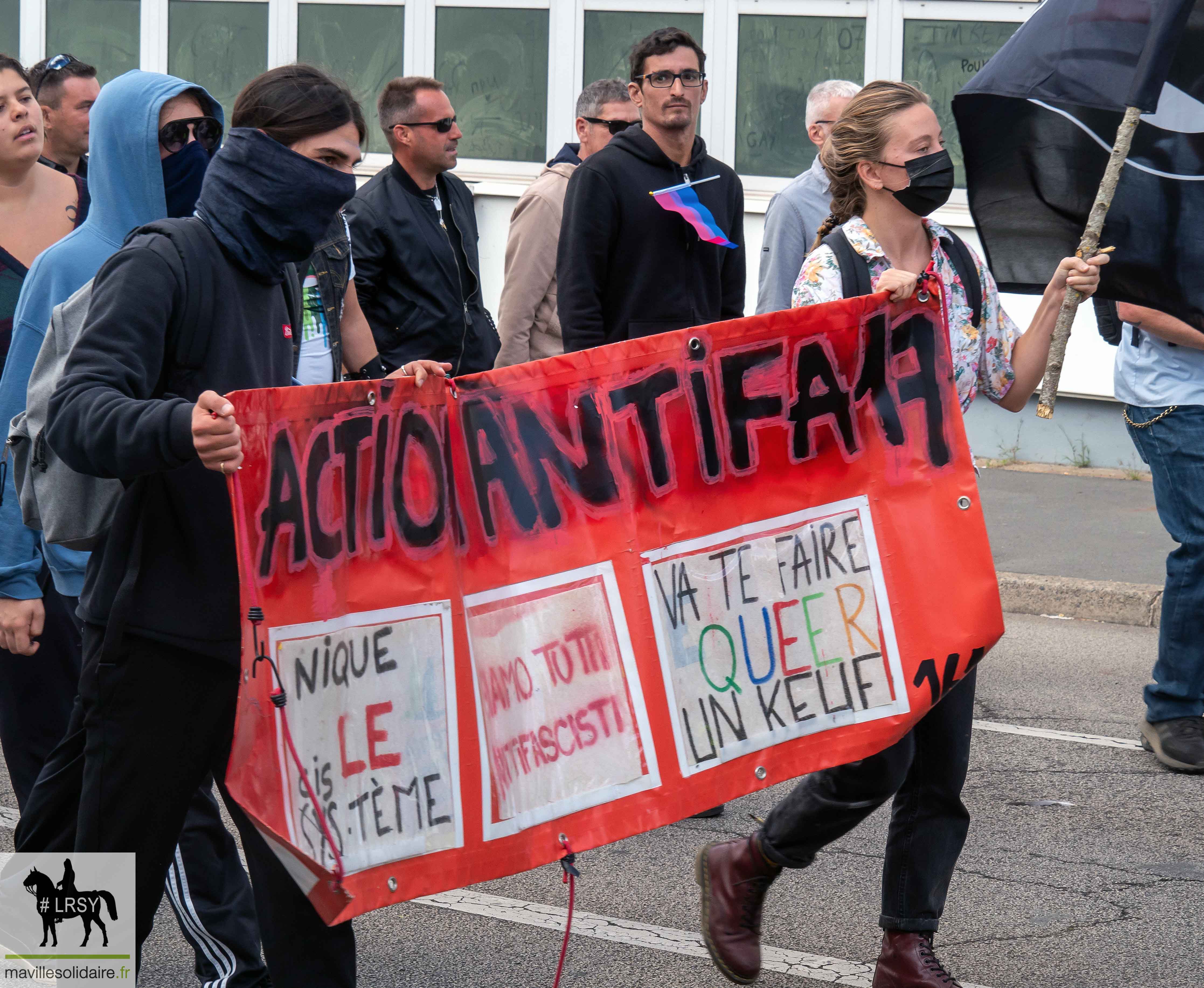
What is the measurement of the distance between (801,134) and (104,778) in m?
8.84

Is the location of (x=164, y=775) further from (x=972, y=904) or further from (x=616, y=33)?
(x=616, y=33)

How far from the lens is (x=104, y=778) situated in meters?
2.75

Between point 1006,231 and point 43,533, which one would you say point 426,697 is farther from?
point 1006,231

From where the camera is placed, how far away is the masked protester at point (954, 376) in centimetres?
338

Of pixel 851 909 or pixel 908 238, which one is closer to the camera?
pixel 908 238

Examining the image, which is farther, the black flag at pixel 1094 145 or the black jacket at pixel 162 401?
the black flag at pixel 1094 145

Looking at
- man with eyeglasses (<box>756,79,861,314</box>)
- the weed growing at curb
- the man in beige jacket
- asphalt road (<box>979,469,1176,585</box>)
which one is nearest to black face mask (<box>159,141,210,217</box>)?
man with eyeglasses (<box>756,79,861,314</box>)

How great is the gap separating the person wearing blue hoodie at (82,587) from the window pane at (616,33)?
8290mm

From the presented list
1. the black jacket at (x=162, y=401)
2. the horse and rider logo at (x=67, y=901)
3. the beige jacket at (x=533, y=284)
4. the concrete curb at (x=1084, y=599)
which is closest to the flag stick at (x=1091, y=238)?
the black jacket at (x=162, y=401)

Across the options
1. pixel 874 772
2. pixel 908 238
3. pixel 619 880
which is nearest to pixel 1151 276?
pixel 908 238

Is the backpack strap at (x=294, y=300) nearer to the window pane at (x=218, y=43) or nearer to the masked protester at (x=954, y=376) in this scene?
the masked protester at (x=954, y=376)

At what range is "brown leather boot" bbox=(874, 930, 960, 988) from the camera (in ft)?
11.0

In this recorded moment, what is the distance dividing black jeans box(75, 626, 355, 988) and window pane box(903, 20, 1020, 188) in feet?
27.4

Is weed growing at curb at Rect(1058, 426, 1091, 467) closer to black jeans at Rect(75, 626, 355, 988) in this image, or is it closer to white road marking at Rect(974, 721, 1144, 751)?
white road marking at Rect(974, 721, 1144, 751)
